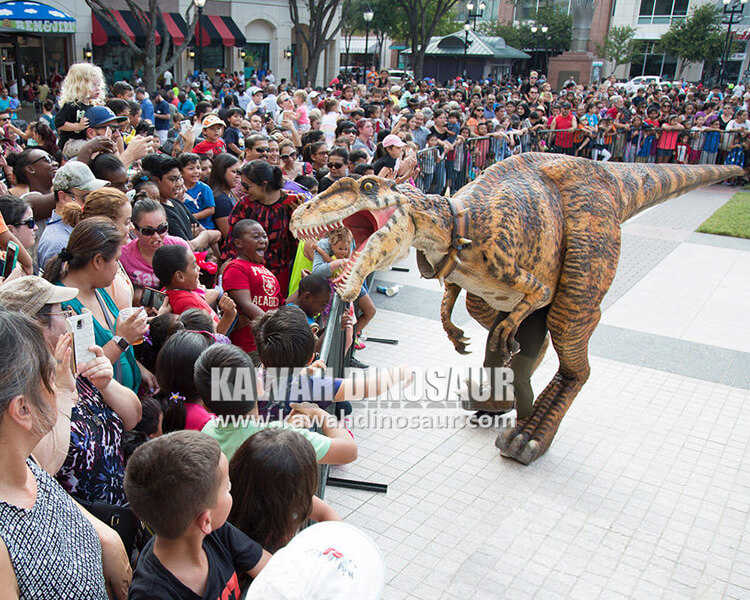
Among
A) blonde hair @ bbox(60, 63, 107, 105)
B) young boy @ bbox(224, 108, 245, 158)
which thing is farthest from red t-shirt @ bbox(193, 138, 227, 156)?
blonde hair @ bbox(60, 63, 107, 105)

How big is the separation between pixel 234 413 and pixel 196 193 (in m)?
3.78

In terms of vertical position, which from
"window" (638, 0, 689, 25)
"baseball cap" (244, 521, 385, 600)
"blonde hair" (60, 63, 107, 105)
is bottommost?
"baseball cap" (244, 521, 385, 600)

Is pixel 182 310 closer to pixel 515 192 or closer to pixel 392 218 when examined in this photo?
pixel 392 218

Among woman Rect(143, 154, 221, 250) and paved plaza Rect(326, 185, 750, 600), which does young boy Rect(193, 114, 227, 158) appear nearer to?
woman Rect(143, 154, 221, 250)

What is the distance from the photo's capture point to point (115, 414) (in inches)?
104

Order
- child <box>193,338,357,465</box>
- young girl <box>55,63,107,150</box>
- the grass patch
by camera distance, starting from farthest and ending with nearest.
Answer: the grass patch
young girl <box>55,63,107,150</box>
child <box>193,338,357,465</box>

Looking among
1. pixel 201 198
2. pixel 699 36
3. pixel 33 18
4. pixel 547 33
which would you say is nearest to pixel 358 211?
pixel 201 198

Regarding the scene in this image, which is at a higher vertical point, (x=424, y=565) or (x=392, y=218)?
(x=392, y=218)

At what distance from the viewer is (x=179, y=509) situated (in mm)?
1790

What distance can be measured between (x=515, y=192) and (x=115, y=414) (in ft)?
8.40

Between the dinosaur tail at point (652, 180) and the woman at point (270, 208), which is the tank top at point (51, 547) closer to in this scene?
the woman at point (270, 208)

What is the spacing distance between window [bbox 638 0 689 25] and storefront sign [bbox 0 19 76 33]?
42.9 metres

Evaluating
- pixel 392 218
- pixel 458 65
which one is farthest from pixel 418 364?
pixel 458 65

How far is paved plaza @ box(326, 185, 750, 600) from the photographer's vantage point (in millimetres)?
3434
